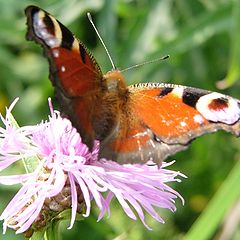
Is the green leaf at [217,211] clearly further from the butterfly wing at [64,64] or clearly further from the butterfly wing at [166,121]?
the butterfly wing at [64,64]

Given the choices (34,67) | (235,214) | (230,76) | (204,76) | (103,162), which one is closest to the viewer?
(103,162)

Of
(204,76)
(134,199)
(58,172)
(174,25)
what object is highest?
(58,172)

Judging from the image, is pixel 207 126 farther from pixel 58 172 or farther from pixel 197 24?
pixel 197 24

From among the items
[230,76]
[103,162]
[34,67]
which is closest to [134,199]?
[103,162]

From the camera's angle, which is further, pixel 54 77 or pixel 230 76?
pixel 230 76

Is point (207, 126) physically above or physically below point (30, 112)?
above

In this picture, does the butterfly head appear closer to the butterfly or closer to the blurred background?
the butterfly
